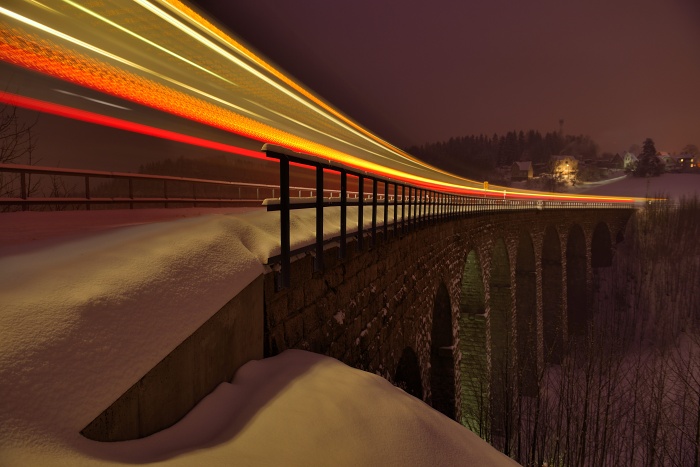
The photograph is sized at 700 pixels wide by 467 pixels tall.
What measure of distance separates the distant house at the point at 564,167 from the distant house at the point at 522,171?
16.9ft

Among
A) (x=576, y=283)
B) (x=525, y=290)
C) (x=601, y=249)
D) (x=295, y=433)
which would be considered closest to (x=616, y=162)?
(x=601, y=249)

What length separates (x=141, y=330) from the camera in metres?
2.11

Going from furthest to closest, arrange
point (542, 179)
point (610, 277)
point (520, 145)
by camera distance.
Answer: point (520, 145), point (542, 179), point (610, 277)

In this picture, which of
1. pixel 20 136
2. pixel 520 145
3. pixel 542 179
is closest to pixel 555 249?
pixel 20 136

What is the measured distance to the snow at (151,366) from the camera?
1653 millimetres

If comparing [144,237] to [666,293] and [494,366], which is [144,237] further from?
[666,293]

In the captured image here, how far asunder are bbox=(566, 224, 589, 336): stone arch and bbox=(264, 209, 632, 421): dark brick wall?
19816 mm

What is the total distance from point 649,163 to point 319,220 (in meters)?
126

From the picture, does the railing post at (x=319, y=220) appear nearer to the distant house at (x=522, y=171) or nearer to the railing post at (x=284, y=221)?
the railing post at (x=284, y=221)

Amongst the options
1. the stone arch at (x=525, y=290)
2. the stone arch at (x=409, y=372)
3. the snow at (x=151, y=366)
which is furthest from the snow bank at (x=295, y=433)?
the stone arch at (x=525, y=290)

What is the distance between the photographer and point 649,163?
105250mm

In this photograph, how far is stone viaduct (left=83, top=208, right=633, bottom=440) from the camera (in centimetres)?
238

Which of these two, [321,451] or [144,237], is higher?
[144,237]

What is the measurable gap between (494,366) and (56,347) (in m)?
23.6
